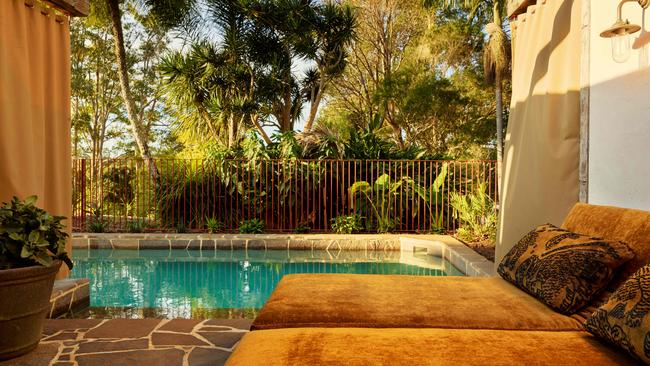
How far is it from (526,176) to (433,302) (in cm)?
222

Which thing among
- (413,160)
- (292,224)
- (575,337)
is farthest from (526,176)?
(292,224)

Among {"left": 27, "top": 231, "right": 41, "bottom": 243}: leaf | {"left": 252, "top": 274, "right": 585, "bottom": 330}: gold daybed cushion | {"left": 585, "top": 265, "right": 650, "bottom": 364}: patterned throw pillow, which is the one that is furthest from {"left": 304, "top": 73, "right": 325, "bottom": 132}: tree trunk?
{"left": 585, "top": 265, "right": 650, "bottom": 364}: patterned throw pillow

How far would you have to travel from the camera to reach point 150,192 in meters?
9.66

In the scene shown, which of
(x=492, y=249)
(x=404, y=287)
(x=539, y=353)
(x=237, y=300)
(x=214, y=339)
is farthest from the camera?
(x=492, y=249)

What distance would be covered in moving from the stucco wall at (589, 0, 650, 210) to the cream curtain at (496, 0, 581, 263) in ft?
0.70

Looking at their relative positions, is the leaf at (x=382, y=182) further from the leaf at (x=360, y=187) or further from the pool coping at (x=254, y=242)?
the pool coping at (x=254, y=242)

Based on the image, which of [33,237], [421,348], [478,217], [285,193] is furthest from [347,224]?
[421,348]

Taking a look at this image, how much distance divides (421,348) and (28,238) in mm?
2231

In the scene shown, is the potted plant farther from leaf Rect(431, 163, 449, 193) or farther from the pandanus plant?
leaf Rect(431, 163, 449, 193)

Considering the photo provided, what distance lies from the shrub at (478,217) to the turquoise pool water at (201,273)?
1074 mm

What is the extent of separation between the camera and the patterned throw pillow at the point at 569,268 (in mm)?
1966

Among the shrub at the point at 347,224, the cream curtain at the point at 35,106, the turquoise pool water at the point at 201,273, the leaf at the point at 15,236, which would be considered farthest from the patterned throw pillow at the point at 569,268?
the shrub at the point at 347,224

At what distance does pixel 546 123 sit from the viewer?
3725mm

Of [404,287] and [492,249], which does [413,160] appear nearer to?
[492,249]
